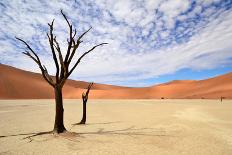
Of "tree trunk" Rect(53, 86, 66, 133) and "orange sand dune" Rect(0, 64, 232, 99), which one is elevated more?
"orange sand dune" Rect(0, 64, 232, 99)

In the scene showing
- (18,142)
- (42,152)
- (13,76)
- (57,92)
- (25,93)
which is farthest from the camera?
(13,76)

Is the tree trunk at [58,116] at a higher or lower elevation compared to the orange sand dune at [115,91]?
lower

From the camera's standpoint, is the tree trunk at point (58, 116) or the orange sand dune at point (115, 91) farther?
the orange sand dune at point (115, 91)

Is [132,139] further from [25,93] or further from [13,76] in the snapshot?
[13,76]

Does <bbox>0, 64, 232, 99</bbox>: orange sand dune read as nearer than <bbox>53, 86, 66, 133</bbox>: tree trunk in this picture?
No

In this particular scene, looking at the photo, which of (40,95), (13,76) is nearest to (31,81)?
(13,76)

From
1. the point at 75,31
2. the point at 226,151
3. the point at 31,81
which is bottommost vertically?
the point at 226,151

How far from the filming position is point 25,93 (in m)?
70.1

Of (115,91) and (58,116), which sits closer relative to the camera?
(58,116)

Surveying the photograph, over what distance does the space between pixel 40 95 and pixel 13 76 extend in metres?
13.5

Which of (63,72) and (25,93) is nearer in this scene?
(63,72)

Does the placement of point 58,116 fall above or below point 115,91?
below

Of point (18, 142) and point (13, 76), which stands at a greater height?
point (13, 76)

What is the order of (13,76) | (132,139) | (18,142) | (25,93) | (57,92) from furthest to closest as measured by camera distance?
(13,76), (25,93), (57,92), (132,139), (18,142)
